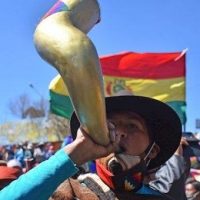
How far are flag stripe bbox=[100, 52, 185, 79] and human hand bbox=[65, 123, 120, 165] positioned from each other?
9.10 m

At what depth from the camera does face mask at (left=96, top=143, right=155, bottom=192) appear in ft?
6.13

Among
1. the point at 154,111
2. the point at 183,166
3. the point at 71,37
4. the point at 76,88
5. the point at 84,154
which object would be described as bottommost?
the point at 183,166

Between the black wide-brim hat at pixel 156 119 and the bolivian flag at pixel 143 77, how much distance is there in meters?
7.63


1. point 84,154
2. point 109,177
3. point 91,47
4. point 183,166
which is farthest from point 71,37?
point 183,166

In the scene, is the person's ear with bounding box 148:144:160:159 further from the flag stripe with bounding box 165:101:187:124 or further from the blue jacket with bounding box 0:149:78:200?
the flag stripe with bounding box 165:101:187:124

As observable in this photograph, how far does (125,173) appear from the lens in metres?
1.91

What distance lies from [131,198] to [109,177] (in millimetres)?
144

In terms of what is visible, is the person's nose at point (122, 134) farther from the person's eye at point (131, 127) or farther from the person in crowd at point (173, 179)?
the person in crowd at point (173, 179)

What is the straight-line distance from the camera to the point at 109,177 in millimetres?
1974

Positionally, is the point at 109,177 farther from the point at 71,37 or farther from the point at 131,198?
the point at 71,37

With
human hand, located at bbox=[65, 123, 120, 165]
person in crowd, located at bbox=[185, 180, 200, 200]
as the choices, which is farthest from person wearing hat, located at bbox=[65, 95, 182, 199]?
person in crowd, located at bbox=[185, 180, 200, 200]

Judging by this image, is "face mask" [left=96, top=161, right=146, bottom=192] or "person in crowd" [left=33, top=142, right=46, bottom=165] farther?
"person in crowd" [left=33, top=142, right=46, bottom=165]

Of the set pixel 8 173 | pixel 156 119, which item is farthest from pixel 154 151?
pixel 8 173

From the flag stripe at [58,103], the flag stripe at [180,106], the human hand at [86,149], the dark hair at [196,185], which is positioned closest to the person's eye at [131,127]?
the human hand at [86,149]
